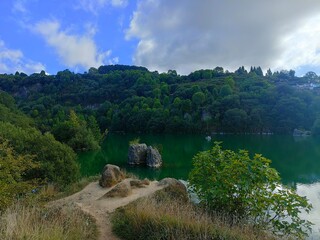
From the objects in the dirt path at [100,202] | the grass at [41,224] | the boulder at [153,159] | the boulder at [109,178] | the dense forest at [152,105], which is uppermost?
the dense forest at [152,105]

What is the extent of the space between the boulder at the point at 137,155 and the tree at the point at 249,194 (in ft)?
92.2

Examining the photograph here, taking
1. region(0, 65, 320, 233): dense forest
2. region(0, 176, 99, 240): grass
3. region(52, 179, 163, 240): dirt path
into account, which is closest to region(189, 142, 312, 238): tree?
region(52, 179, 163, 240): dirt path

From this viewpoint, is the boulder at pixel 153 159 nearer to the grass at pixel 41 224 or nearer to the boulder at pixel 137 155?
the boulder at pixel 137 155

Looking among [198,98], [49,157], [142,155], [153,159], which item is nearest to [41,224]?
[49,157]

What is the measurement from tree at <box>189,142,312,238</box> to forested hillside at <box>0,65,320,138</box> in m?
43.3

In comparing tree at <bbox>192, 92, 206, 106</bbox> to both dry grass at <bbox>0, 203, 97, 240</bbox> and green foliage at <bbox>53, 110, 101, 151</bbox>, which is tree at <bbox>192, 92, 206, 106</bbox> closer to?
green foliage at <bbox>53, 110, 101, 151</bbox>

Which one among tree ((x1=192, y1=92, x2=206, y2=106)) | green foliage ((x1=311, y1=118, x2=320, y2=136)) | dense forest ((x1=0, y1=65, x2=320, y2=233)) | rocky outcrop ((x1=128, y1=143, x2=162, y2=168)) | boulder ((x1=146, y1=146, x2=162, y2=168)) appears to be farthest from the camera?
tree ((x1=192, y1=92, x2=206, y2=106))

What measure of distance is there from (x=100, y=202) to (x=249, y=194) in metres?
6.72

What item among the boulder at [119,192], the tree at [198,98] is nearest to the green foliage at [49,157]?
the boulder at [119,192]

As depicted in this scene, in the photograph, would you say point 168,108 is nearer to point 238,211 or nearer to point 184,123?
point 184,123

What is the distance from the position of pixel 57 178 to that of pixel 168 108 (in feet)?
301

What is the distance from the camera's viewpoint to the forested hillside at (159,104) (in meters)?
87.9

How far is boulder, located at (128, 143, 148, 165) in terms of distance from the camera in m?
37.8

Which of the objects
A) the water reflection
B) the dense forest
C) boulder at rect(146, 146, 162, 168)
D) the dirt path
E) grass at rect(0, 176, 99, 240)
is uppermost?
the dense forest
